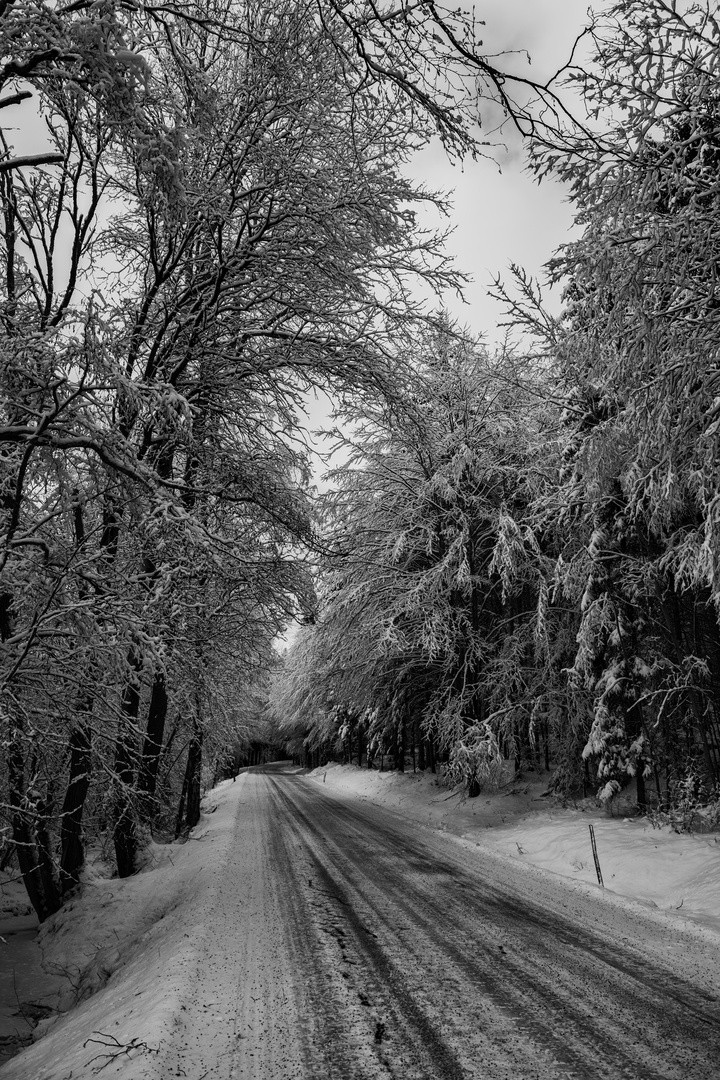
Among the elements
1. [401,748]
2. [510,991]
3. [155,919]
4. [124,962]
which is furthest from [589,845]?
[401,748]

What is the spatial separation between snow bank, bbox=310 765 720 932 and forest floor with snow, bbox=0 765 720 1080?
0.03 metres

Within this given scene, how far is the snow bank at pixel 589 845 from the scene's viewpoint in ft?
25.9

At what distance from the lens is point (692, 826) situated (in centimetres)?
1027

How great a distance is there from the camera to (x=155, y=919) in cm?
812

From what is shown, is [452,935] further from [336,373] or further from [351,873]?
[336,373]

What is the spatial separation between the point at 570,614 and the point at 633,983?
38.4 ft

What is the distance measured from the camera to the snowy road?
12.3 feet

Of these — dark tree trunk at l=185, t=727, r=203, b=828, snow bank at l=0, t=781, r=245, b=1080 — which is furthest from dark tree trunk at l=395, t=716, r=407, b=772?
snow bank at l=0, t=781, r=245, b=1080

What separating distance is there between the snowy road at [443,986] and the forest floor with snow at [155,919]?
13.5 inches

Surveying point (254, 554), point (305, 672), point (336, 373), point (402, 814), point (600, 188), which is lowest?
point (402, 814)

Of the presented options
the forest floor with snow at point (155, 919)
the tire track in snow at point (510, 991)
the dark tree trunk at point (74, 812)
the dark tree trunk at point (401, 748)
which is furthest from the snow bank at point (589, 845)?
the dark tree trunk at point (74, 812)

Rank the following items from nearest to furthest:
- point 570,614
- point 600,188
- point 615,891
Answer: point 600,188 < point 615,891 < point 570,614

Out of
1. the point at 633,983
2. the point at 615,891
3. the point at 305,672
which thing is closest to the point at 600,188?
the point at 633,983

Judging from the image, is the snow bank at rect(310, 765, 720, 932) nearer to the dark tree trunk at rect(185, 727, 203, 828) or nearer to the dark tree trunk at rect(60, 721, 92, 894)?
the dark tree trunk at rect(185, 727, 203, 828)
